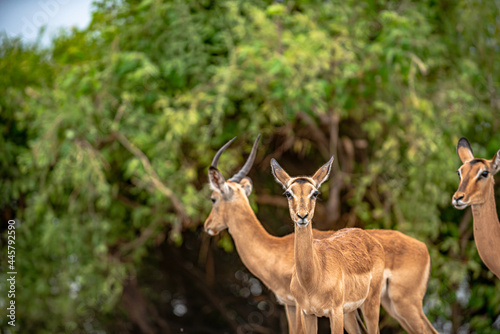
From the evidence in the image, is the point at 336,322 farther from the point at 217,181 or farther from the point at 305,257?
the point at 217,181

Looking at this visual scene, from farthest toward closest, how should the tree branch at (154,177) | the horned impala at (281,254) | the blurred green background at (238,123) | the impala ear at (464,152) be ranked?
the blurred green background at (238,123) → the tree branch at (154,177) → the horned impala at (281,254) → the impala ear at (464,152)

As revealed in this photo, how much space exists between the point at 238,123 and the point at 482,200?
4112 mm

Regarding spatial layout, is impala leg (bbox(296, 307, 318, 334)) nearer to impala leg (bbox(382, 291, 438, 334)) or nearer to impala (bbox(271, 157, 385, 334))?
impala (bbox(271, 157, 385, 334))

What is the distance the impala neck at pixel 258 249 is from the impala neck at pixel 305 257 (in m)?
0.87

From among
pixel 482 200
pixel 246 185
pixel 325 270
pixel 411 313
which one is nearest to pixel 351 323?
pixel 411 313

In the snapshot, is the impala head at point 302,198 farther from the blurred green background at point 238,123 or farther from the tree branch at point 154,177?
the tree branch at point 154,177

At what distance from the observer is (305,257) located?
2.93 meters

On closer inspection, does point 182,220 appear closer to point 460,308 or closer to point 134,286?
point 134,286

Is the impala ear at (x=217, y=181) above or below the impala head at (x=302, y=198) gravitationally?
below

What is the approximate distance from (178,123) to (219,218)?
7.93 ft

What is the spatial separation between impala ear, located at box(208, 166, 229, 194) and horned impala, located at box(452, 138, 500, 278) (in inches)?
55.9

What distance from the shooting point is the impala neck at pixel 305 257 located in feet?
9.52

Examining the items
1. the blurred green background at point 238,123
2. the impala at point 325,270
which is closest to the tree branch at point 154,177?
the blurred green background at point 238,123

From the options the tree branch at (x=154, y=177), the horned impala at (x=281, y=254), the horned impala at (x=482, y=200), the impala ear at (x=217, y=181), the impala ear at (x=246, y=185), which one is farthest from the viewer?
the tree branch at (x=154, y=177)
